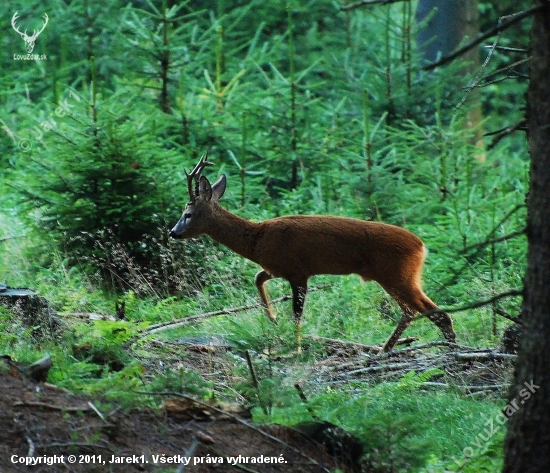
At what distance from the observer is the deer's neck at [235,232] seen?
947 cm

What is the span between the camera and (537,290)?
3.94m

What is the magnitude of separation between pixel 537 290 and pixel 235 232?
5836mm

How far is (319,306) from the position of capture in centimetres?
938

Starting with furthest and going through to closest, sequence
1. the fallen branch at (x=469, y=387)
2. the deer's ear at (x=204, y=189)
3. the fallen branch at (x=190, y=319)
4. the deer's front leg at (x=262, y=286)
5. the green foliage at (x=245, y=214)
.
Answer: the deer's ear at (x=204, y=189)
the deer's front leg at (x=262, y=286)
the fallen branch at (x=190, y=319)
the fallen branch at (x=469, y=387)
the green foliage at (x=245, y=214)

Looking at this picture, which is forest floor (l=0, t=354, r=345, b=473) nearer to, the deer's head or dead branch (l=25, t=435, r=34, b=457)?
dead branch (l=25, t=435, r=34, b=457)

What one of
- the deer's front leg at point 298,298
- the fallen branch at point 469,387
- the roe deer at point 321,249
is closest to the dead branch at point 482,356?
the fallen branch at point 469,387

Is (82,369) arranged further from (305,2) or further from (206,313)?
(305,2)

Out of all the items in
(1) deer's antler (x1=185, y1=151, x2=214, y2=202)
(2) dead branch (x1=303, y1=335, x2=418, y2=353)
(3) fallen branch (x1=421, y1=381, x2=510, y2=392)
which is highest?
(1) deer's antler (x1=185, y1=151, x2=214, y2=202)

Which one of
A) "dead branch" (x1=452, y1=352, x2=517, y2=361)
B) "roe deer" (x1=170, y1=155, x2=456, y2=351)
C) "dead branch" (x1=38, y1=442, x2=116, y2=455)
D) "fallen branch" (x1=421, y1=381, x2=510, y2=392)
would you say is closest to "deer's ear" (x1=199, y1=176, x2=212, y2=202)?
"roe deer" (x1=170, y1=155, x2=456, y2=351)

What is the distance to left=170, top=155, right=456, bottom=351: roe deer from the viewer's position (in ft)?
28.8

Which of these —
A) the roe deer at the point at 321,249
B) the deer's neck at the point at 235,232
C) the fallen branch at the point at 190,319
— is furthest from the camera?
the deer's neck at the point at 235,232

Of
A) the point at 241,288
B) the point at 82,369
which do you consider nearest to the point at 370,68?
the point at 241,288

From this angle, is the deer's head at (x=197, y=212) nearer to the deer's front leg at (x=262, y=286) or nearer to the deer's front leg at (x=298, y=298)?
the deer's front leg at (x=262, y=286)

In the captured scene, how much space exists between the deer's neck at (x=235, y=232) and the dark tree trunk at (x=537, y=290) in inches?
219
